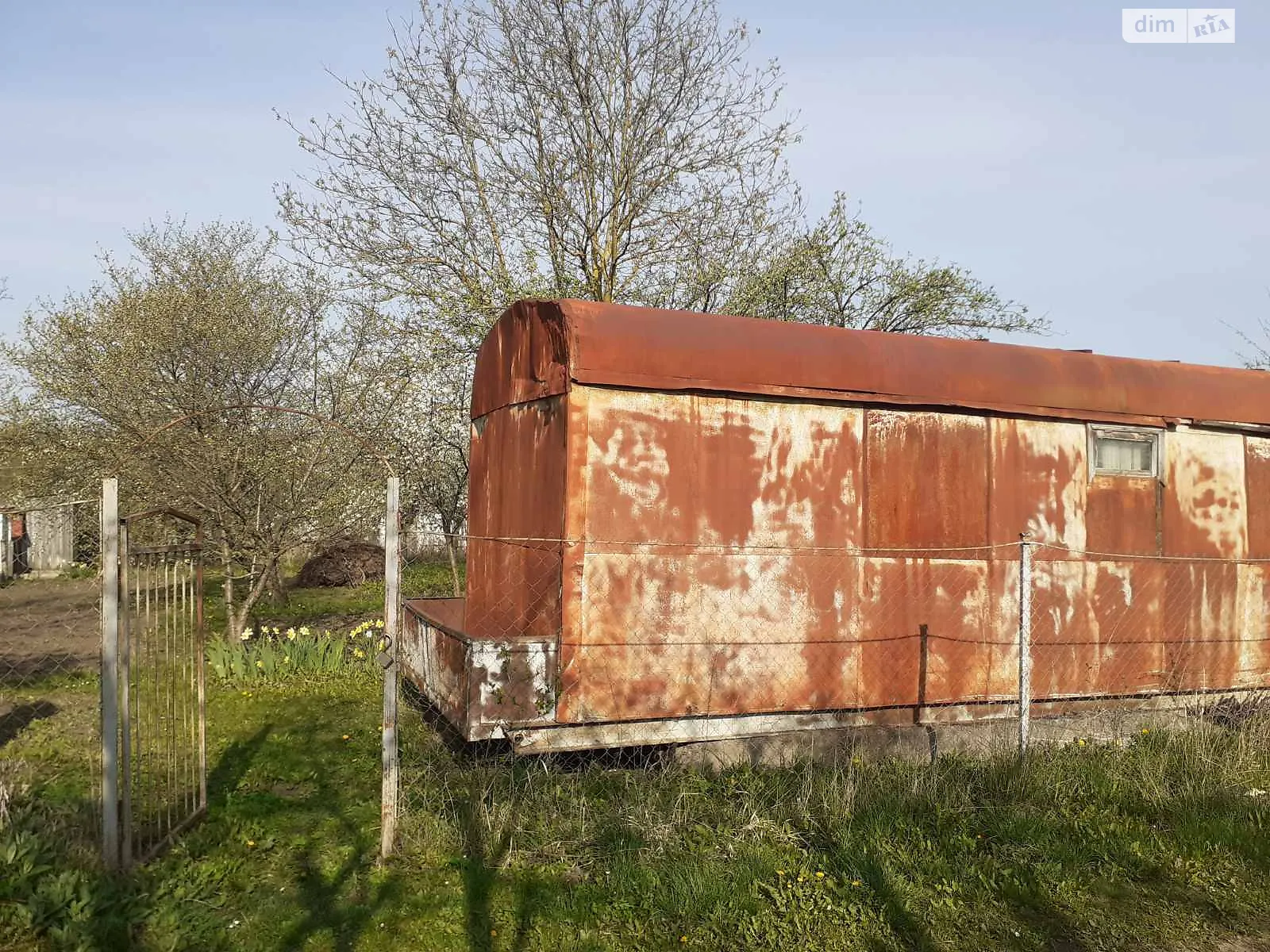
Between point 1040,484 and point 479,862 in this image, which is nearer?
point 479,862

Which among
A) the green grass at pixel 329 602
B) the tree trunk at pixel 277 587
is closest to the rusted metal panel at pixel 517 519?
the green grass at pixel 329 602

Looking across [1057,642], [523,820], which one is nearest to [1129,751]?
[1057,642]

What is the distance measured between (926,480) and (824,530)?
0.93 meters

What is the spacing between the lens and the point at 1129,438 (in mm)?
7039

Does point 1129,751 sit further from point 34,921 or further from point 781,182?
point 781,182

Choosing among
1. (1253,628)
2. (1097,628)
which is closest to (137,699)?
(1097,628)

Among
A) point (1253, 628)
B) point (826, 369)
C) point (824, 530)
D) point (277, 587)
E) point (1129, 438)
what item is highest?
point (826, 369)

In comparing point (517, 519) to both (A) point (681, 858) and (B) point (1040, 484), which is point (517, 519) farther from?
(B) point (1040, 484)

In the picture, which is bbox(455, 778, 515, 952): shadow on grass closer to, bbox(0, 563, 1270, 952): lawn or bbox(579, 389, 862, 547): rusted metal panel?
bbox(0, 563, 1270, 952): lawn

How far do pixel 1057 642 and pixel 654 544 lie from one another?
3440 mm

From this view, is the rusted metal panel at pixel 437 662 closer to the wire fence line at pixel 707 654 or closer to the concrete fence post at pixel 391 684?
the wire fence line at pixel 707 654

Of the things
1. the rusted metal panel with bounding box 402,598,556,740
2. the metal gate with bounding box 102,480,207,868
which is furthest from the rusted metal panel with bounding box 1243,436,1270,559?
the metal gate with bounding box 102,480,207,868

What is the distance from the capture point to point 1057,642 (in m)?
6.68

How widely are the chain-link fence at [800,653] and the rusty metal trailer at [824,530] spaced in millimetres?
19
